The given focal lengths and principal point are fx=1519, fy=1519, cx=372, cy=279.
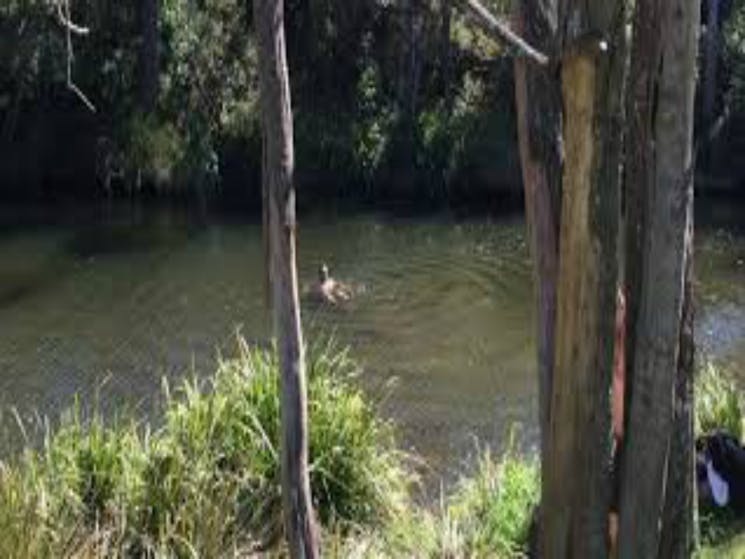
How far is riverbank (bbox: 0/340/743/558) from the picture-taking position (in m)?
7.39

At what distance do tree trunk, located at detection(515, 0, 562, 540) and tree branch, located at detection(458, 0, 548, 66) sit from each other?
11 cm

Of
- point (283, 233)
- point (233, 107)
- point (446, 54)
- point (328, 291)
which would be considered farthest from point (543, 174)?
point (446, 54)

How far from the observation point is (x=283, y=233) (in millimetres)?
5621

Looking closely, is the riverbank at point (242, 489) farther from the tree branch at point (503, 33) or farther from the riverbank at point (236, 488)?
the tree branch at point (503, 33)

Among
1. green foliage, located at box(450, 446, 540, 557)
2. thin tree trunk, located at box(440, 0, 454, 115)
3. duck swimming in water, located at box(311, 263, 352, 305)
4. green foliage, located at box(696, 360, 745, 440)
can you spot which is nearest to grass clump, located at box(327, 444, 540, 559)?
green foliage, located at box(450, 446, 540, 557)

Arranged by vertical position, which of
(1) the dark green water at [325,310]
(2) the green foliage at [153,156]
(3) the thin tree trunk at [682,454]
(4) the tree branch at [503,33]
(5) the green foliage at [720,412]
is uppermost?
(4) the tree branch at [503,33]

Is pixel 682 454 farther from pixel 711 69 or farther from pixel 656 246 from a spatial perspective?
pixel 711 69

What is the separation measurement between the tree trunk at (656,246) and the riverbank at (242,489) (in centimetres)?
212

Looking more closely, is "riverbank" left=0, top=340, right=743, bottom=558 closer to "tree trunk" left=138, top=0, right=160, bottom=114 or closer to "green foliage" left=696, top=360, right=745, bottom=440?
"green foliage" left=696, top=360, right=745, bottom=440

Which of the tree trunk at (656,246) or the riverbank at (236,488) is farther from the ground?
the tree trunk at (656,246)

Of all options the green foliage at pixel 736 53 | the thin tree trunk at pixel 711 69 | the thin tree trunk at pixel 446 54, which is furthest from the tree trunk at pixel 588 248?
the green foliage at pixel 736 53

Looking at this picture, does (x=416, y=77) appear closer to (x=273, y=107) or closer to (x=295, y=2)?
(x=295, y=2)

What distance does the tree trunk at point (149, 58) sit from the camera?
26656 mm

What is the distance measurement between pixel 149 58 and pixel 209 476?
63.9ft
